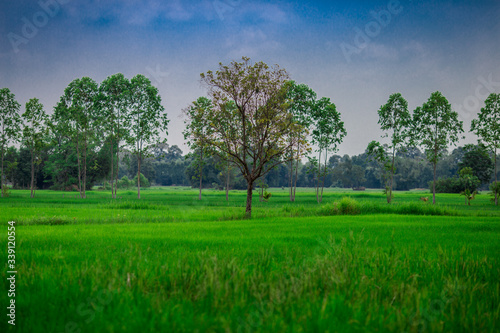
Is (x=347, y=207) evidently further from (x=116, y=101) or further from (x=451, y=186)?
(x=451, y=186)

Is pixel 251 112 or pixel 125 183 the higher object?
pixel 251 112

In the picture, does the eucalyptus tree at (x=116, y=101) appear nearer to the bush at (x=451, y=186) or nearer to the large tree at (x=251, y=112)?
the large tree at (x=251, y=112)

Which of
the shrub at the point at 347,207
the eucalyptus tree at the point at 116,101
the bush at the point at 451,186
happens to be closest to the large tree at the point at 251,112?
the shrub at the point at 347,207

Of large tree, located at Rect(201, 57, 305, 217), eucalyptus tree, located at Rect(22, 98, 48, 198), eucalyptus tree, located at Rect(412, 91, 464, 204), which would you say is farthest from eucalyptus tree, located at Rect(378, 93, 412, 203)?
eucalyptus tree, located at Rect(22, 98, 48, 198)

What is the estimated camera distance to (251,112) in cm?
2145

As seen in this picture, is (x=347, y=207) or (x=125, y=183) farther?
(x=125, y=183)

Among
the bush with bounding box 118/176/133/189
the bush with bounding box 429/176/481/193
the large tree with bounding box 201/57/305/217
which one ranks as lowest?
the bush with bounding box 118/176/133/189

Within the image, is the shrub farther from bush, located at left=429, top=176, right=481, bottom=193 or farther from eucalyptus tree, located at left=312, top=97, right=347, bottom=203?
bush, located at left=429, top=176, right=481, bottom=193

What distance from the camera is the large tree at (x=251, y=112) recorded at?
66.7 feet

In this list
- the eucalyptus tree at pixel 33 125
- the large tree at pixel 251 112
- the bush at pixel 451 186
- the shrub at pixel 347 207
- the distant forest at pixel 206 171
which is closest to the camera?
the large tree at pixel 251 112

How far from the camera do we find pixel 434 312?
3.05 m

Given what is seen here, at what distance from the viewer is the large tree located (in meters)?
20.3

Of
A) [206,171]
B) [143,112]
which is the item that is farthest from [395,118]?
[206,171]

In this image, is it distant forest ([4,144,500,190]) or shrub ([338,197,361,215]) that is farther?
distant forest ([4,144,500,190])
